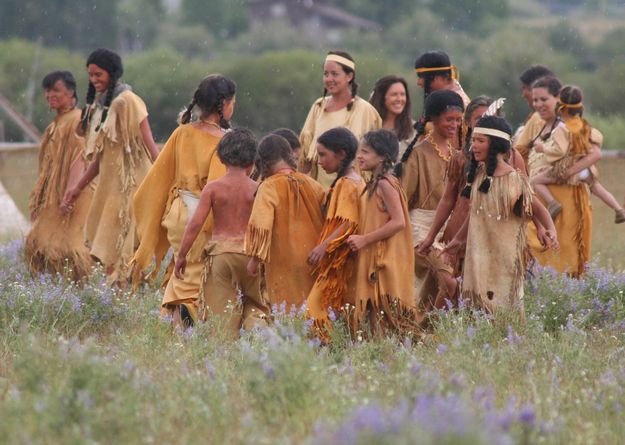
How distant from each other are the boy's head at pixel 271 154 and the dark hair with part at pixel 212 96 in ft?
2.96

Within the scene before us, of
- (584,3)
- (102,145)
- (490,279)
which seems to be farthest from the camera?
(584,3)

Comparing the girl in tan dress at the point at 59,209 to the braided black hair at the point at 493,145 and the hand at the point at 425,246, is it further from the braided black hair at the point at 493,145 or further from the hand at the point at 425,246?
the braided black hair at the point at 493,145

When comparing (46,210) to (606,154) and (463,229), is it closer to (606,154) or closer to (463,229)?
(463,229)

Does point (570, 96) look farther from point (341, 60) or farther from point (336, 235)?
point (336, 235)

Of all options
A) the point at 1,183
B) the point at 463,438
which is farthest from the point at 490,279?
the point at 1,183

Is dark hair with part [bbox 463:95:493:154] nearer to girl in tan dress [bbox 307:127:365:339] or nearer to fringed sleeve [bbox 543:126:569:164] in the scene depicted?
girl in tan dress [bbox 307:127:365:339]

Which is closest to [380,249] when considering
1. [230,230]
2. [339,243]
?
[339,243]

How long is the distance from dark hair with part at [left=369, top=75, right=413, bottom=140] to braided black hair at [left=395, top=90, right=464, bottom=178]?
129cm

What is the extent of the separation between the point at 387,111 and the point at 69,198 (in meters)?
2.63

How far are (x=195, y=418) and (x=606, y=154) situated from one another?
11.7 meters

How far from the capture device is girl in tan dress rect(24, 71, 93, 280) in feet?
42.7

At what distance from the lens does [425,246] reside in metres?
10.2

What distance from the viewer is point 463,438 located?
5.27 meters

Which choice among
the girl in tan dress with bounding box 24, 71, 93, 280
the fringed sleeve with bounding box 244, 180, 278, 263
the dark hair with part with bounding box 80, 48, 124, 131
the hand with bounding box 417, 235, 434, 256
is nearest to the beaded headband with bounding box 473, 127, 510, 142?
the hand with bounding box 417, 235, 434, 256
